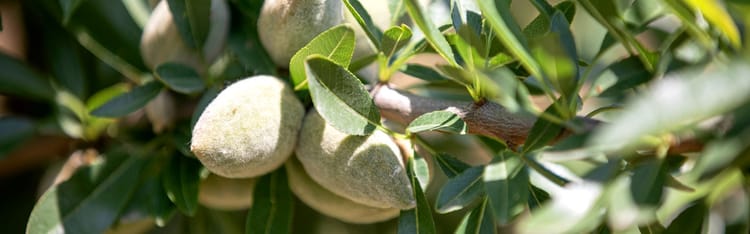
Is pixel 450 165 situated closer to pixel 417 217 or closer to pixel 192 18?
pixel 417 217

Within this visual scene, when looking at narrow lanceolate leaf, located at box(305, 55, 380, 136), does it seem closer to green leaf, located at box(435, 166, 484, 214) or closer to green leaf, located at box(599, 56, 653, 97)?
green leaf, located at box(435, 166, 484, 214)

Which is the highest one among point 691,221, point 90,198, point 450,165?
point 90,198

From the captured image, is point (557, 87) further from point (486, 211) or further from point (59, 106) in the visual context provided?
point (59, 106)

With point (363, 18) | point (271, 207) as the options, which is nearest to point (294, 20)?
point (363, 18)

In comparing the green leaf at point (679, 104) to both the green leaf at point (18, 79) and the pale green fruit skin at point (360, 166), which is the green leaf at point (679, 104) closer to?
the pale green fruit skin at point (360, 166)

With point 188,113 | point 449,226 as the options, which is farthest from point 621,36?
point 449,226

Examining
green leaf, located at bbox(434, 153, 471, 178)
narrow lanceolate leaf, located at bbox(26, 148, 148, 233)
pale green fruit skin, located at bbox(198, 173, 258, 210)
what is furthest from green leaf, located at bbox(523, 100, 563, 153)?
narrow lanceolate leaf, located at bbox(26, 148, 148, 233)
